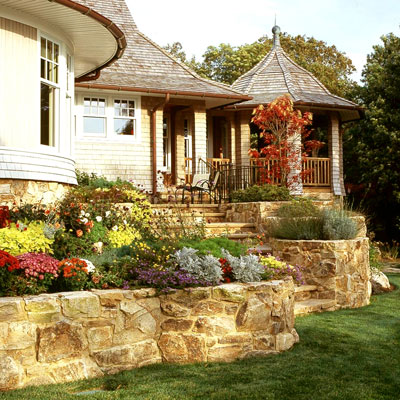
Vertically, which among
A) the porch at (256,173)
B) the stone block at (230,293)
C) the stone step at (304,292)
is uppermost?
the porch at (256,173)

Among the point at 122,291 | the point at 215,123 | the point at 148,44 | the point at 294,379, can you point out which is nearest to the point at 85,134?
the point at 148,44

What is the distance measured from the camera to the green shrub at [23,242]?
217 inches

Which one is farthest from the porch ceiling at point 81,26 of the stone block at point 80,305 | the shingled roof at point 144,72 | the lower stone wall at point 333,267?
the stone block at point 80,305

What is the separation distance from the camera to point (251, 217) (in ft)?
35.1

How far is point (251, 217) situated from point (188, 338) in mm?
5603

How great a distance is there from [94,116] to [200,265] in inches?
384

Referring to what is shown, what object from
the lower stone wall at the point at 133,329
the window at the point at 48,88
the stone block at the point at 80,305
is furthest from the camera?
the window at the point at 48,88

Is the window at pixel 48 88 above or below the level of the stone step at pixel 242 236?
above

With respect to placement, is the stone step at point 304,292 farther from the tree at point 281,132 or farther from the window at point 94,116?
the window at point 94,116

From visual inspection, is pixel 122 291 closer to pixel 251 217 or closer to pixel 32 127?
pixel 32 127

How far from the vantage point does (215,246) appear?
663 centimetres

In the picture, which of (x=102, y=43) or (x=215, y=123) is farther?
(x=215, y=123)

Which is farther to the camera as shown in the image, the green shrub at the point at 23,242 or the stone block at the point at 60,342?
the green shrub at the point at 23,242

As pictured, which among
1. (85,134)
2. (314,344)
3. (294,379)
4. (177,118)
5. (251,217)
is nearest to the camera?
(294,379)
